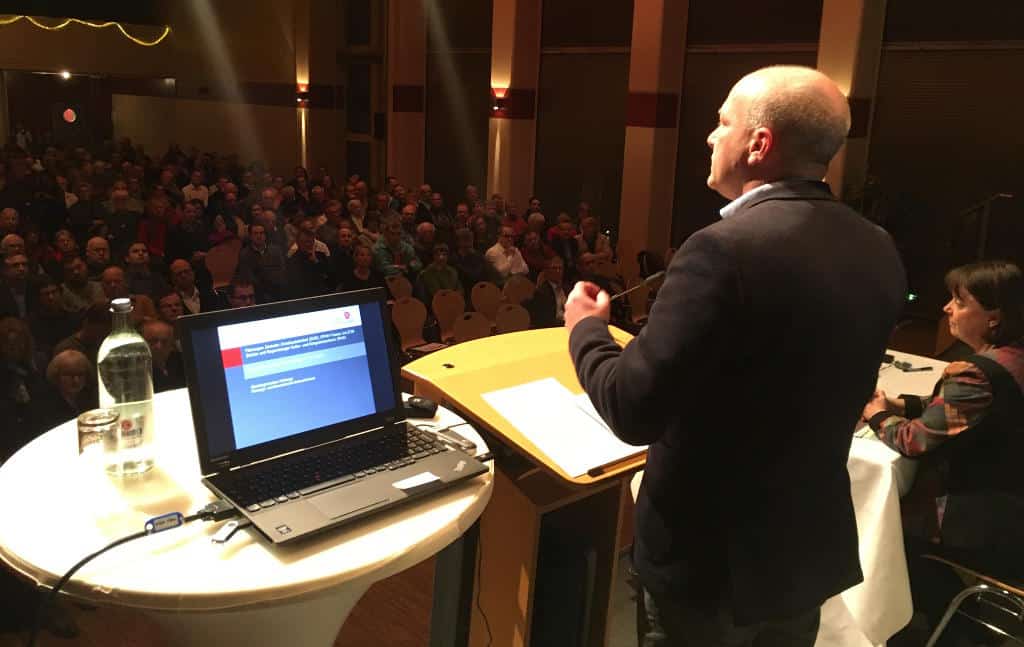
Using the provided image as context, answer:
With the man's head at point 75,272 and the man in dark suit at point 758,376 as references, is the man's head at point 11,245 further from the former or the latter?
the man in dark suit at point 758,376

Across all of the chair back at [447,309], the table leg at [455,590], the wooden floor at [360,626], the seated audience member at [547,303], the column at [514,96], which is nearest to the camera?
the table leg at [455,590]

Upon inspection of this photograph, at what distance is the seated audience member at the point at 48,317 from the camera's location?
13.9 ft

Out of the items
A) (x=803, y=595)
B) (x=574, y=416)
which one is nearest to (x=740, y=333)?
(x=803, y=595)

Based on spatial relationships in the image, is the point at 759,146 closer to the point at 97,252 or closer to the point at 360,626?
the point at 360,626

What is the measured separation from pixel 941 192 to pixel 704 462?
24.4ft

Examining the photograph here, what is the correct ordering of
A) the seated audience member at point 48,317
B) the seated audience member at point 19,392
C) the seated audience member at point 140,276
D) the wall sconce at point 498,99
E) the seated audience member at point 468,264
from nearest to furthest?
the seated audience member at point 19,392 → the seated audience member at point 48,317 → the seated audience member at point 140,276 → the seated audience member at point 468,264 → the wall sconce at point 498,99

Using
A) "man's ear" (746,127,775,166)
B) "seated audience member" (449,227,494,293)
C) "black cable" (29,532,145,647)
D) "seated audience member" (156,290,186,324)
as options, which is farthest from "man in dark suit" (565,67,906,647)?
"seated audience member" (449,227,494,293)

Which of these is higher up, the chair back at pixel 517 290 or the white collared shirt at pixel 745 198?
the white collared shirt at pixel 745 198

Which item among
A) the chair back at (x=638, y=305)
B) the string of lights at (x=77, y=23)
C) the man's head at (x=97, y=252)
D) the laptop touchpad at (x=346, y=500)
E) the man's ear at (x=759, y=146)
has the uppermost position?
the string of lights at (x=77, y=23)

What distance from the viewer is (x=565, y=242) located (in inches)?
297

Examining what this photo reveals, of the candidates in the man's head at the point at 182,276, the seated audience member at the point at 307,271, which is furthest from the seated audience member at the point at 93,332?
the seated audience member at the point at 307,271

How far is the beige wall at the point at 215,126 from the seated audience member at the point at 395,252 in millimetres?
6929

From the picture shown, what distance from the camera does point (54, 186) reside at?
25.4ft

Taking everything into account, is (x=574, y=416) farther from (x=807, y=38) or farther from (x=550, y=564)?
(x=807, y=38)
